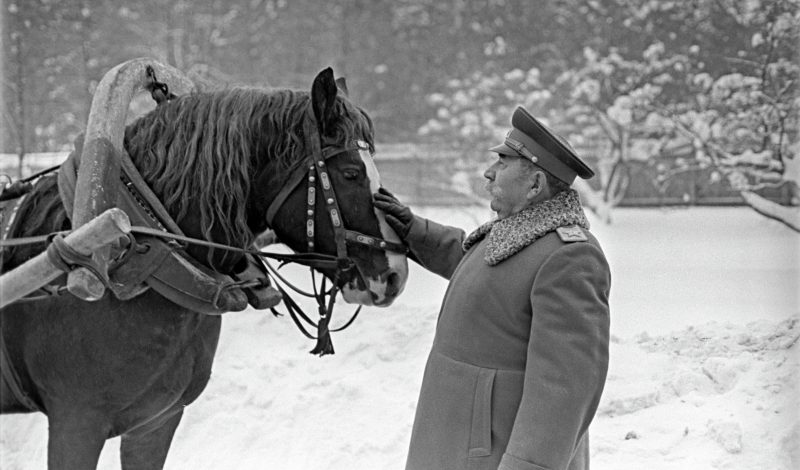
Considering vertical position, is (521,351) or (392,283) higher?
(521,351)

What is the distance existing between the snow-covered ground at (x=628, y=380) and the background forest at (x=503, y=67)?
58cm

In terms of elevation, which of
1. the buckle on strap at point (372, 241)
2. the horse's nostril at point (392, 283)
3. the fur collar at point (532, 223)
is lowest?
the horse's nostril at point (392, 283)

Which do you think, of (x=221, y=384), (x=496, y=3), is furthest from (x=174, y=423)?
(x=496, y=3)

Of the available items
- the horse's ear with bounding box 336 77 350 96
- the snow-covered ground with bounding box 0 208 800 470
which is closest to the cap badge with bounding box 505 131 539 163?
the horse's ear with bounding box 336 77 350 96

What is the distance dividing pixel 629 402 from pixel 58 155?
184 inches

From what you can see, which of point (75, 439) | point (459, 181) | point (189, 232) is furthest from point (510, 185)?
point (459, 181)

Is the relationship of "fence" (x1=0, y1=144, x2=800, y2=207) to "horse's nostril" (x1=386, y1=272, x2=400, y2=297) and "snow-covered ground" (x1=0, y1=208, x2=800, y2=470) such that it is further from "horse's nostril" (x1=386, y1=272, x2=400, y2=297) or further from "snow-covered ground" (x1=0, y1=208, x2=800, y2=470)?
"horse's nostril" (x1=386, y1=272, x2=400, y2=297)

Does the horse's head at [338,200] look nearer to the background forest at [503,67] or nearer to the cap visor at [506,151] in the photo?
the background forest at [503,67]

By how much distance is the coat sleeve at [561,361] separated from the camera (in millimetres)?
1676

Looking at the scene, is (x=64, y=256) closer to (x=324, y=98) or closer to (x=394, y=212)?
(x=324, y=98)

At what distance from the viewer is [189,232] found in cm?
247

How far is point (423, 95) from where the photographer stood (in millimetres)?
13805

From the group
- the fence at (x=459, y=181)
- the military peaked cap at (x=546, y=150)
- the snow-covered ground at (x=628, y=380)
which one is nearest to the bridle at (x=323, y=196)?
the military peaked cap at (x=546, y=150)

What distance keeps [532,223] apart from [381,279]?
73 centimetres
